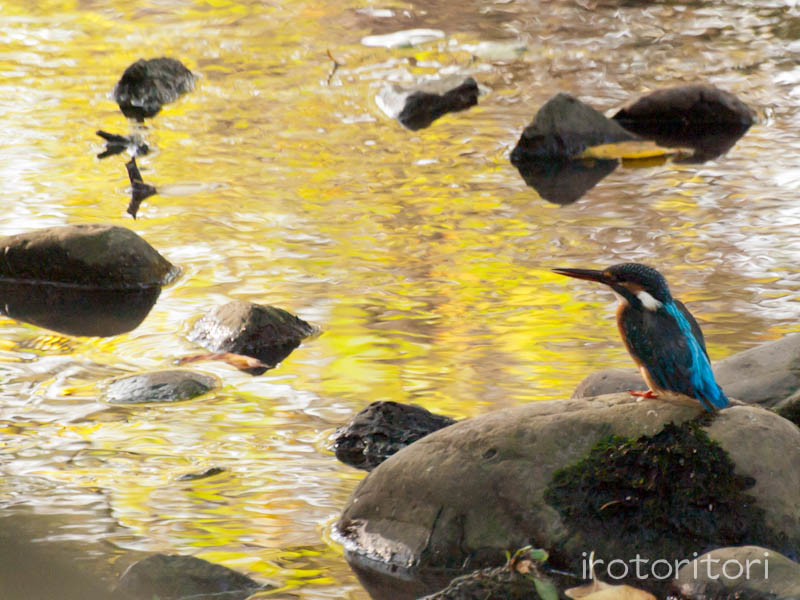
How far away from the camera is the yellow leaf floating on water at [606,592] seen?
331cm

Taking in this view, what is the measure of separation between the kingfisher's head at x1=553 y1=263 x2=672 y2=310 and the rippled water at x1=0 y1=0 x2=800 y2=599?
0.93 meters

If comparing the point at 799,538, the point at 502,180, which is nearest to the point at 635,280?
the point at 799,538

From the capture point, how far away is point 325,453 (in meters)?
4.27

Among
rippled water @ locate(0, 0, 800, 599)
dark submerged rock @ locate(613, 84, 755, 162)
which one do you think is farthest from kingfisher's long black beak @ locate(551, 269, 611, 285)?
dark submerged rock @ locate(613, 84, 755, 162)

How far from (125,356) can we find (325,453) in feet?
4.11

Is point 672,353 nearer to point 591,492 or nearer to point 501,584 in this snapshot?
point 591,492

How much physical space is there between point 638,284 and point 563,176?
3997 millimetres

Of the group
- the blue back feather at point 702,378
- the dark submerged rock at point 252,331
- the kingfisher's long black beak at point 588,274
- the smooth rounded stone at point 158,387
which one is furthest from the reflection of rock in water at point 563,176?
the blue back feather at point 702,378

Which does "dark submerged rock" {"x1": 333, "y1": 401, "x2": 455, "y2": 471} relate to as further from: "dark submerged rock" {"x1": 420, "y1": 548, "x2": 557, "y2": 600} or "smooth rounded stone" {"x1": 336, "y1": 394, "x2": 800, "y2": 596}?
"dark submerged rock" {"x1": 420, "y1": 548, "x2": 557, "y2": 600}

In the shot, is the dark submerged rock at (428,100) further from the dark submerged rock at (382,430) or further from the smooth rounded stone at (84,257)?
the dark submerged rock at (382,430)

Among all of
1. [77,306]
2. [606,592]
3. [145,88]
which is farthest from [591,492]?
[145,88]

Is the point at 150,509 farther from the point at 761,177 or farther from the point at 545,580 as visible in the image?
the point at 761,177

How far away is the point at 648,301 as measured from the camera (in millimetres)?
3748

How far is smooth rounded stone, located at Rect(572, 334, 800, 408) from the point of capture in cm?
416
